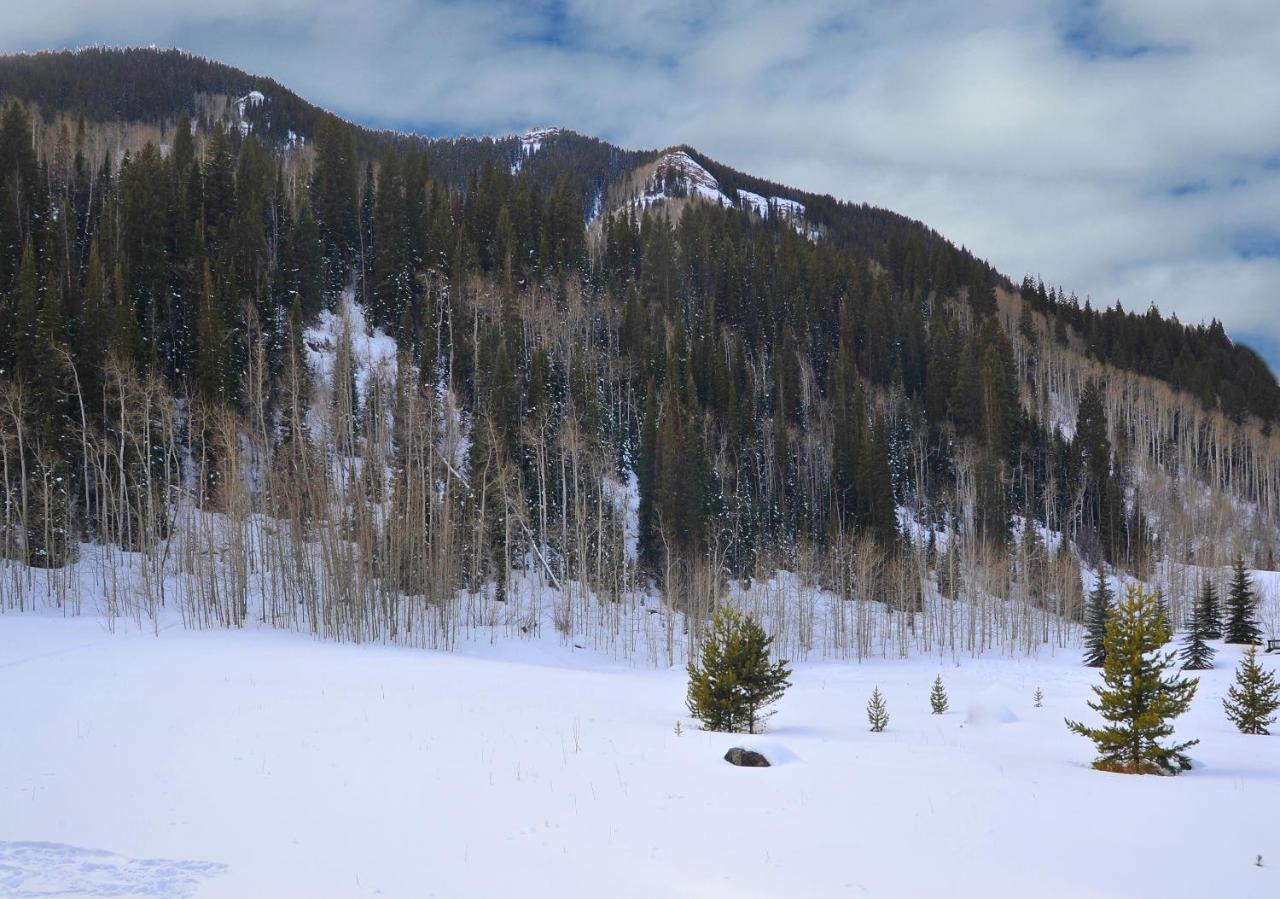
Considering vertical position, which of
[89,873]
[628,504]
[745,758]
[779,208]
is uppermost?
[779,208]

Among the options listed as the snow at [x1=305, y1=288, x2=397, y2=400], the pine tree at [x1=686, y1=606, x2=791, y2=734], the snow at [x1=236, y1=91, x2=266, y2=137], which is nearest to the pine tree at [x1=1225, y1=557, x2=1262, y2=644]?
the pine tree at [x1=686, y1=606, x2=791, y2=734]

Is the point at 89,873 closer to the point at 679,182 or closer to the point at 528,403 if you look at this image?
the point at 528,403

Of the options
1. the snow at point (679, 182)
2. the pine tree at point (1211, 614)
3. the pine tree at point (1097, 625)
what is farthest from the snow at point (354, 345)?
the snow at point (679, 182)

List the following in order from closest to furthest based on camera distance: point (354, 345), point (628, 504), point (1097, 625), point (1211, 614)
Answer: point (1097, 625) → point (1211, 614) → point (628, 504) → point (354, 345)

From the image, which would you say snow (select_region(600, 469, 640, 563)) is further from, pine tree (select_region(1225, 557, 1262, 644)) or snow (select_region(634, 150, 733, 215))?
snow (select_region(634, 150, 733, 215))

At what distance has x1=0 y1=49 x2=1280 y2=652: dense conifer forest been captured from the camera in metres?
47.8

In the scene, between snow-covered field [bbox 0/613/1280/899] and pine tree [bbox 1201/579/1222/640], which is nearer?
snow-covered field [bbox 0/613/1280/899]

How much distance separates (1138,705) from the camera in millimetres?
14711

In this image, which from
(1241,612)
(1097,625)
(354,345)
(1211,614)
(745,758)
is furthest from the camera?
(354,345)

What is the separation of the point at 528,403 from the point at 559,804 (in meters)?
58.1

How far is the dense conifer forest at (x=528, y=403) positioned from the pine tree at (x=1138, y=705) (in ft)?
110

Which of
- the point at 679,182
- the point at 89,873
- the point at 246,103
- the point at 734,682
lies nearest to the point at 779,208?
the point at 679,182

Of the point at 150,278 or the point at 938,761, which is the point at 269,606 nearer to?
the point at 150,278

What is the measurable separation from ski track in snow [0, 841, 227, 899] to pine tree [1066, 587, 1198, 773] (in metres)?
14.2
